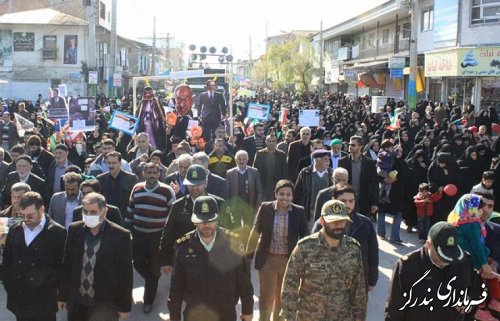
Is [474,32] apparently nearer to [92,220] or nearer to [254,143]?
[254,143]

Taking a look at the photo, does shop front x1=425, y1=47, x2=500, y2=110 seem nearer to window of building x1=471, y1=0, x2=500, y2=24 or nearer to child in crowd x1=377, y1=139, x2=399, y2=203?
window of building x1=471, y1=0, x2=500, y2=24

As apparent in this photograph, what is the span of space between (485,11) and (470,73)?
276cm

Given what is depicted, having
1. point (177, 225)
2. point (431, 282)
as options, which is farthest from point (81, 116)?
point (431, 282)

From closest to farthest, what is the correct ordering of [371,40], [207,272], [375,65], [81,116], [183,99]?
1. [207,272]
2. [81,116]
3. [183,99]
4. [375,65]
5. [371,40]

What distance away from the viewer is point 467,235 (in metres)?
5.35

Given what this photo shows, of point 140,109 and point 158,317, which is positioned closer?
point 158,317

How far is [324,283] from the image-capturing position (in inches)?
165

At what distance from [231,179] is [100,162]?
202 cm

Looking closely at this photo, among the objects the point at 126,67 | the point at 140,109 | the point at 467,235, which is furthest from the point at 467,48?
the point at 126,67

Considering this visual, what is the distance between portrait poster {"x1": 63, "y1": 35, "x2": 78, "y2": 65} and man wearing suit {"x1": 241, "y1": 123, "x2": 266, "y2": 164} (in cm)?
3394

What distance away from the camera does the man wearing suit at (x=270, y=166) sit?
32.8ft

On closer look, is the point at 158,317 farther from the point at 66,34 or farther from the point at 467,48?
the point at 66,34

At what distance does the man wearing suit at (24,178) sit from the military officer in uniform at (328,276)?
4.81m

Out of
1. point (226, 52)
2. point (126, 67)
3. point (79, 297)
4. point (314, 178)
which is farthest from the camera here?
point (126, 67)
